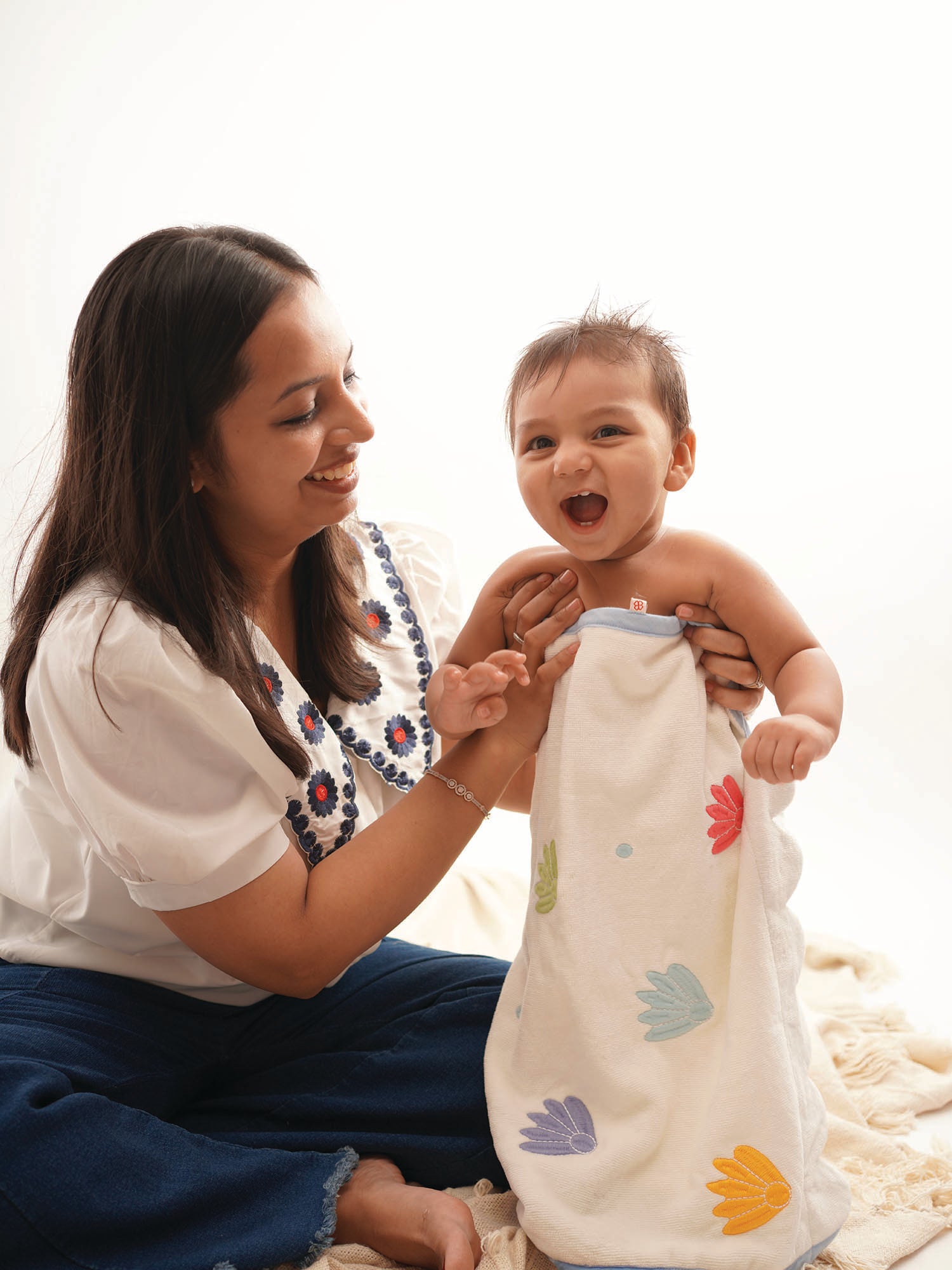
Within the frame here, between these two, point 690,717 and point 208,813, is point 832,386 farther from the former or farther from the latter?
point 208,813

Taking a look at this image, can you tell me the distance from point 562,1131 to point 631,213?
1.97 m

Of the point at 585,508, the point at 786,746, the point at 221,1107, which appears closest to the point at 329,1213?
the point at 221,1107

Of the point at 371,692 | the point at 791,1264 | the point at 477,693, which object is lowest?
the point at 791,1264

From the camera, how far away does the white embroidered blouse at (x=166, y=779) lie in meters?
1.15

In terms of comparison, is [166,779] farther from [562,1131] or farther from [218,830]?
[562,1131]

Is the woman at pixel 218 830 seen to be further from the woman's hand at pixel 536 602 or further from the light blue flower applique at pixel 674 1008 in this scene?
the light blue flower applique at pixel 674 1008

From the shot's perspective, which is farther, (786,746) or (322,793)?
(322,793)

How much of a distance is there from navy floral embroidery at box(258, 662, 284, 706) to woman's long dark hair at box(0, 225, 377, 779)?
0.04m

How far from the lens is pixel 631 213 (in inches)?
99.4

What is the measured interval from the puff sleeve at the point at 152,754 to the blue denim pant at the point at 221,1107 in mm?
198

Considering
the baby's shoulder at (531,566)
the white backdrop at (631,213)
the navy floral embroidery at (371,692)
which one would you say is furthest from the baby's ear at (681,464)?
the white backdrop at (631,213)

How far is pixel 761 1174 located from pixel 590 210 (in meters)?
2.04

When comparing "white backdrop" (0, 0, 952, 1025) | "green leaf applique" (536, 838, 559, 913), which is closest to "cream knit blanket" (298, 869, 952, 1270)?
"green leaf applique" (536, 838, 559, 913)

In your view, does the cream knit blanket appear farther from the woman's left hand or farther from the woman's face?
the woman's face
